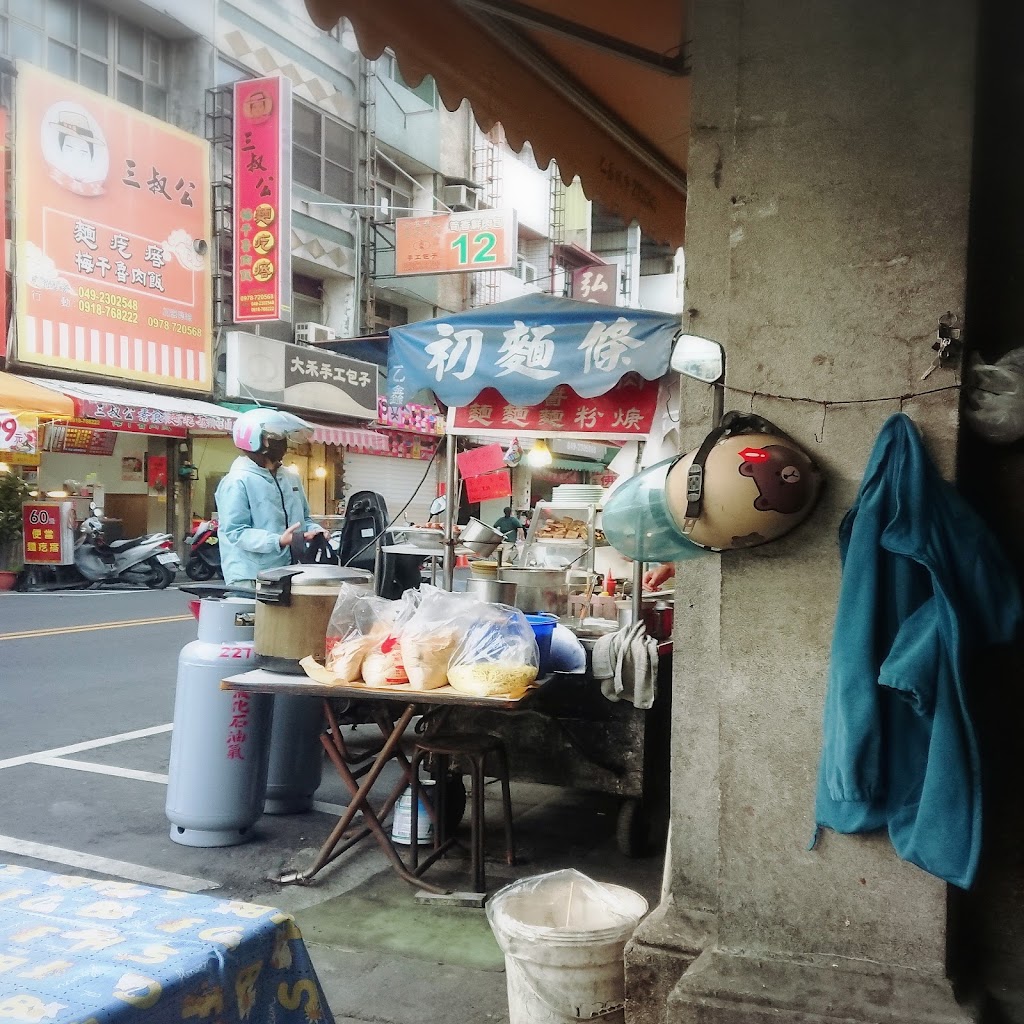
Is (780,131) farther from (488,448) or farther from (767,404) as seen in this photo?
(488,448)

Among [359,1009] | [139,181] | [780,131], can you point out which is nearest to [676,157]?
[780,131]

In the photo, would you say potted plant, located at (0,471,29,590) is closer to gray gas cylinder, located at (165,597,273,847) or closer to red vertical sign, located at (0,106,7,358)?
red vertical sign, located at (0,106,7,358)

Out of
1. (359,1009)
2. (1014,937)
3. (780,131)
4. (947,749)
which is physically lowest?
(359,1009)

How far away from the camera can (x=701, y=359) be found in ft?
9.39

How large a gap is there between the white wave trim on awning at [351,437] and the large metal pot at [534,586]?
1609 cm

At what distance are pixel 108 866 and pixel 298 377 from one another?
17.2m

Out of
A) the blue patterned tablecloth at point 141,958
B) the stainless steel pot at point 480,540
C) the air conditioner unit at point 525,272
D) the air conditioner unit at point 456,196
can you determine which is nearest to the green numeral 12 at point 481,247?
the air conditioner unit at point 456,196

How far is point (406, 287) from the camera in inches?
995

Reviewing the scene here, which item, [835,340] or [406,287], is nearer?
[835,340]

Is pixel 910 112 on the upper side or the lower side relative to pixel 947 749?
upper

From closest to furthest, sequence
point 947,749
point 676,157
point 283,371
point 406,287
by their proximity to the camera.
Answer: point 947,749 < point 676,157 < point 283,371 < point 406,287

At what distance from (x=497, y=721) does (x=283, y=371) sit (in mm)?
16595

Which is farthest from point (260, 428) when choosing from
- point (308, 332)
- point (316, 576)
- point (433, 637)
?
point (308, 332)

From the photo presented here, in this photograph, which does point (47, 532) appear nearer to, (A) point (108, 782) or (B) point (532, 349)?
(A) point (108, 782)
